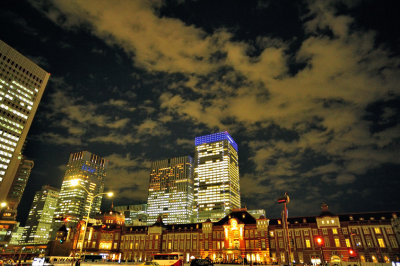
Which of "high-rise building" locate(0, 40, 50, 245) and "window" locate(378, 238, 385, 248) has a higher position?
"high-rise building" locate(0, 40, 50, 245)

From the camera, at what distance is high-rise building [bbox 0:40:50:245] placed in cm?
12138

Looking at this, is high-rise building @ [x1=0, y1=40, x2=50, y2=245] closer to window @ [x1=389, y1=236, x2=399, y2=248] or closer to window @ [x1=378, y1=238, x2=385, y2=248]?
window @ [x1=378, y1=238, x2=385, y2=248]

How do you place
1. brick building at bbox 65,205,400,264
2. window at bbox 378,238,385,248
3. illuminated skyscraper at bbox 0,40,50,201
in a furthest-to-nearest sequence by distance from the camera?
illuminated skyscraper at bbox 0,40,50,201
brick building at bbox 65,205,400,264
window at bbox 378,238,385,248

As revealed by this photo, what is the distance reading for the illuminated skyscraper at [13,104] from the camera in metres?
121

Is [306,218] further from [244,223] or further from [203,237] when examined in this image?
[203,237]


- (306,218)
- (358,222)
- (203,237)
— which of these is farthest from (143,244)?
(358,222)

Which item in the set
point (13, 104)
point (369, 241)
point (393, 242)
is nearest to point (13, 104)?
point (13, 104)

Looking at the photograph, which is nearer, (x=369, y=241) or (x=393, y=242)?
(x=393, y=242)

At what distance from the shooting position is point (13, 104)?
12638 centimetres

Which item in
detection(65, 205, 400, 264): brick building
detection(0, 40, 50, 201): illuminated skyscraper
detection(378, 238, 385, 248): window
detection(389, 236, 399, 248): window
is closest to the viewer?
detection(389, 236, 399, 248): window

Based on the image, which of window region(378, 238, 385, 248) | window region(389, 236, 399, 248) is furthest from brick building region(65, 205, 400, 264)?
window region(378, 238, 385, 248)

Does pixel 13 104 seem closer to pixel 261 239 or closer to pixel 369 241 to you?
pixel 261 239

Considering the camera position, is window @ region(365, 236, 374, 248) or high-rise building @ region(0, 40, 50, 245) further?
high-rise building @ region(0, 40, 50, 245)

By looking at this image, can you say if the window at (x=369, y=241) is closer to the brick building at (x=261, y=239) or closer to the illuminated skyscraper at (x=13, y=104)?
the brick building at (x=261, y=239)
